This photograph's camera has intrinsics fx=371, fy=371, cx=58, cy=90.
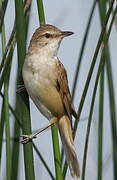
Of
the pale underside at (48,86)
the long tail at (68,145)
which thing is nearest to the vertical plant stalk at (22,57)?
the pale underside at (48,86)

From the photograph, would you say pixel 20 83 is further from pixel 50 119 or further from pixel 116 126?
pixel 116 126

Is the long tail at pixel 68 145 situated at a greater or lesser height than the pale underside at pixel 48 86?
lesser

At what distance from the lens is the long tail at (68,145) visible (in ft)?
7.29

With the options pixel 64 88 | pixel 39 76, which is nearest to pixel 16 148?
pixel 39 76

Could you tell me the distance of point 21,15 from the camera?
1518mm

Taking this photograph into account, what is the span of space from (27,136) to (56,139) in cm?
14

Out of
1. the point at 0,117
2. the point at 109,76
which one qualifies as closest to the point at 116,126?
the point at 109,76

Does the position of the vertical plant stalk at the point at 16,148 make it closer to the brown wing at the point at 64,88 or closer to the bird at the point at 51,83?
the bird at the point at 51,83

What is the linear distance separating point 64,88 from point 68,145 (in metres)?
0.37

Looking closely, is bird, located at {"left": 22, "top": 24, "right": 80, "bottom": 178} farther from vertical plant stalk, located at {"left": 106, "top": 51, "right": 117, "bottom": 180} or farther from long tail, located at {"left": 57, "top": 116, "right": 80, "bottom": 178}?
vertical plant stalk, located at {"left": 106, "top": 51, "right": 117, "bottom": 180}

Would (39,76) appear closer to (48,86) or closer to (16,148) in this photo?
(48,86)

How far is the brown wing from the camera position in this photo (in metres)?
2.37

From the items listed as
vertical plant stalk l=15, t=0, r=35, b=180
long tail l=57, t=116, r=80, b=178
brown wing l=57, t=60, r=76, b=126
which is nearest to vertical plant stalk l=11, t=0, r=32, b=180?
vertical plant stalk l=15, t=0, r=35, b=180

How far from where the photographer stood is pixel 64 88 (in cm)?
241
